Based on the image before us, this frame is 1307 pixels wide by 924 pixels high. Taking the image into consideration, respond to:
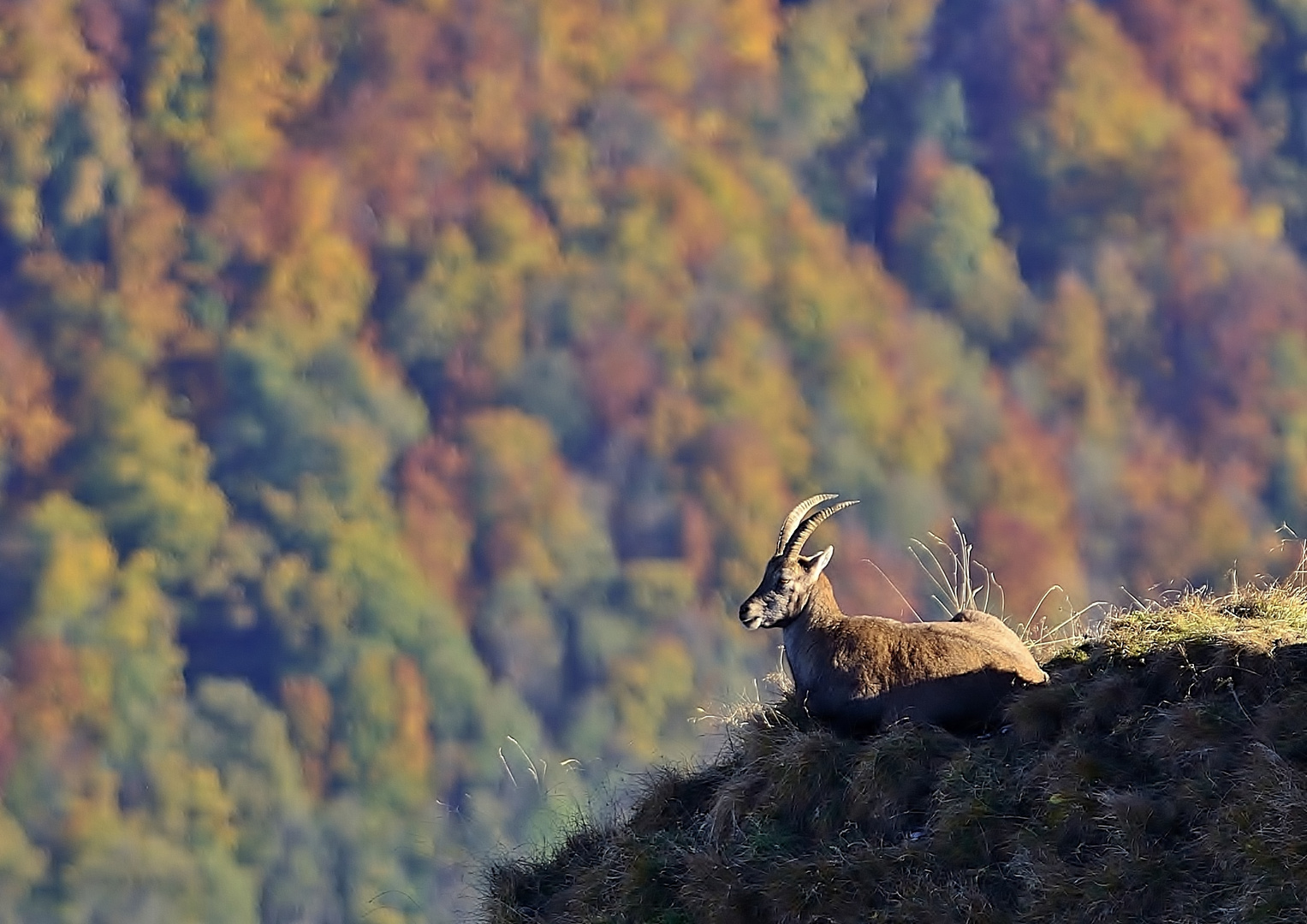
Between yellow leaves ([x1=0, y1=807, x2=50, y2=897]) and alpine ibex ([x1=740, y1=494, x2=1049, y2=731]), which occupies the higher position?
alpine ibex ([x1=740, y1=494, x2=1049, y2=731])

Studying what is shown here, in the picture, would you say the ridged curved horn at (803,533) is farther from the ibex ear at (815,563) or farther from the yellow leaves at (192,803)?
the yellow leaves at (192,803)

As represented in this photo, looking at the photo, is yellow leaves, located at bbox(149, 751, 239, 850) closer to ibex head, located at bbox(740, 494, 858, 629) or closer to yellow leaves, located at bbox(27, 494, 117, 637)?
yellow leaves, located at bbox(27, 494, 117, 637)

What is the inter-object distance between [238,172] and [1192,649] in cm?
10227

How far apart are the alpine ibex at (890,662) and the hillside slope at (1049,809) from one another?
0.93 feet

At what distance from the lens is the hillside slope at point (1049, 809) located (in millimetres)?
7941

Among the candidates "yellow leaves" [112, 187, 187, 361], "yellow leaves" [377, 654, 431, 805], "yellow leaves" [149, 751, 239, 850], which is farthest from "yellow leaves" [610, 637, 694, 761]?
"yellow leaves" [112, 187, 187, 361]

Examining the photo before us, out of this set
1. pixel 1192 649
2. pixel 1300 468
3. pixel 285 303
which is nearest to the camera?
pixel 1192 649

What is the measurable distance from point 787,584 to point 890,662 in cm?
160

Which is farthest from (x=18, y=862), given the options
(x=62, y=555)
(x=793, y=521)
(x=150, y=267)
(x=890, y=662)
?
(x=890, y=662)

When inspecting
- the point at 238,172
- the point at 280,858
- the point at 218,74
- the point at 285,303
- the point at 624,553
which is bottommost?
the point at 280,858

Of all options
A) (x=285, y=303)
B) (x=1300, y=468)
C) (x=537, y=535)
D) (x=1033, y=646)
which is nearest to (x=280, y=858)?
(x=537, y=535)

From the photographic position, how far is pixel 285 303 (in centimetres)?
11500

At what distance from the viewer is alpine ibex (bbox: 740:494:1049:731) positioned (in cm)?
1023

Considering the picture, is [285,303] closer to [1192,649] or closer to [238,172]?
[238,172]
